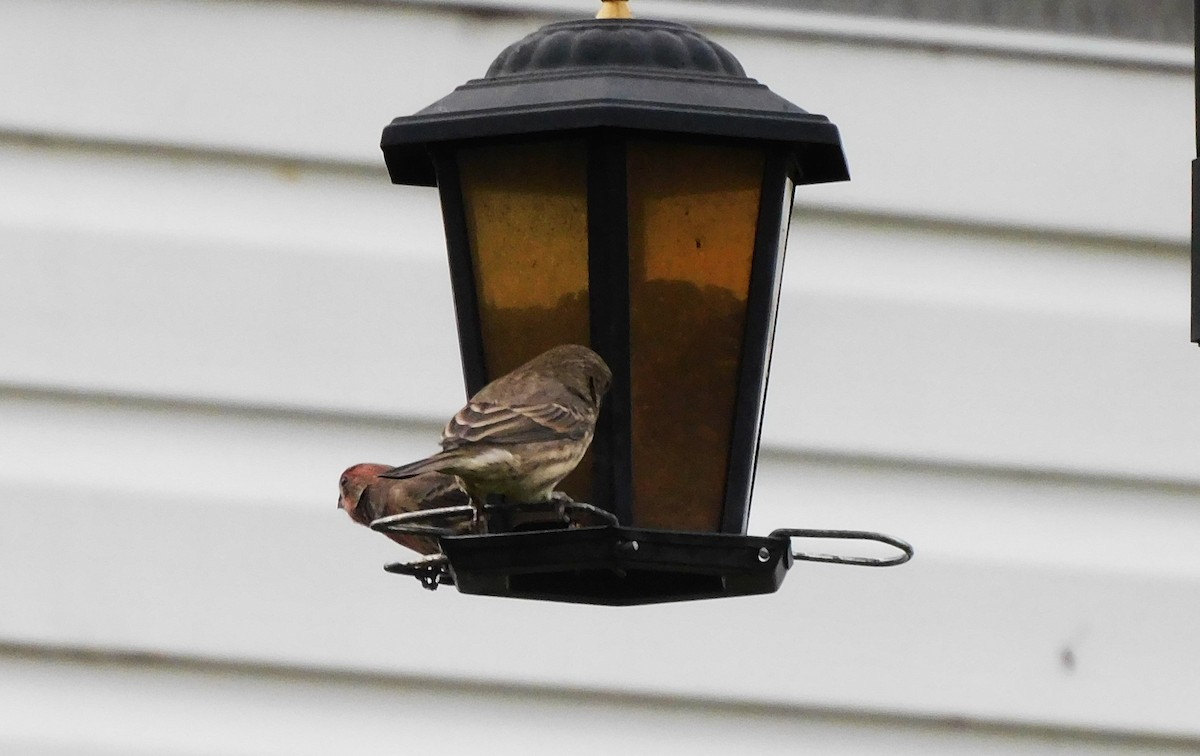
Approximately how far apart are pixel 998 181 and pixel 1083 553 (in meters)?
1.15

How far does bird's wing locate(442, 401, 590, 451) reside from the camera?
436cm

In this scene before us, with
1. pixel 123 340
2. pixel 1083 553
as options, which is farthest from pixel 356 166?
pixel 1083 553

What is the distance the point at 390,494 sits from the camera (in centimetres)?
571

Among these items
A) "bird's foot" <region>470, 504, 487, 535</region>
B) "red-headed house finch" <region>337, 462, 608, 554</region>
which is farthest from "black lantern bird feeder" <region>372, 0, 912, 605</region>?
"red-headed house finch" <region>337, 462, 608, 554</region>

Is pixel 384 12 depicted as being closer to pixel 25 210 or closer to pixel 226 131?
pixel 226 131

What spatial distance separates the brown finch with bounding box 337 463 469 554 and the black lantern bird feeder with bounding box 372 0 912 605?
3.35ft

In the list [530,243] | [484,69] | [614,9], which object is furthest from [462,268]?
[484,69]

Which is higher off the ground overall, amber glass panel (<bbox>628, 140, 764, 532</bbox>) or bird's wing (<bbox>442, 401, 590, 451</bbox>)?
amber glass panel (<bbox>628, 140, 764, 532</bbox>)

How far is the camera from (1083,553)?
6.43 metres

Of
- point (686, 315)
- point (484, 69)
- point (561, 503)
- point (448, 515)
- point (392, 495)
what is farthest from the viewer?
point (484, 69)

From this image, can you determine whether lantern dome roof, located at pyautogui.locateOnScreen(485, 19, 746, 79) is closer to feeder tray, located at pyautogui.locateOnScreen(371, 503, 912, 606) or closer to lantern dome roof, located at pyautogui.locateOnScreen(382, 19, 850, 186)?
lantern dome roof, located at pyautogui.locateOnScreen(382, 19, 850, 186)

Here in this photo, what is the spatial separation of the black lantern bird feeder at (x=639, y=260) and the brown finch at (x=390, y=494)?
102 centimetres

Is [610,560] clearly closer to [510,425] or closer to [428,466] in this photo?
[510,425]

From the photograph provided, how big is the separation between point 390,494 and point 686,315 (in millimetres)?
1502
